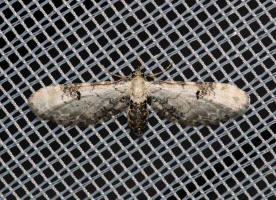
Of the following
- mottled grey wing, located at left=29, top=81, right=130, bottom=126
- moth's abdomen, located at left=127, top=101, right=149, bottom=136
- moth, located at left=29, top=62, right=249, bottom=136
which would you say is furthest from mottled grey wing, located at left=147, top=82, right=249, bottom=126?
mottled grey wing, located at left=29, top=81, right=130, bottom=126

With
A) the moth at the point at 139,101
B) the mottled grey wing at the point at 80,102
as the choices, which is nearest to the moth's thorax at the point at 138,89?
the moth at the point at 139,101

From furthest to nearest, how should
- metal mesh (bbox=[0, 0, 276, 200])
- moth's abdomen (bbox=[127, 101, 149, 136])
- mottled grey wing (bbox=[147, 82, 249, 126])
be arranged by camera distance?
metal mesh (bbox=[0, 0, 276, 200]), moth's abdomen (bbox=[127, 101, 149, 136]), mottled grey wing (bbox=[147, 82, 249, 126])

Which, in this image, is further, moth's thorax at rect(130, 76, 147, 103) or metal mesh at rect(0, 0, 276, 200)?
metal mesh at rect(0, 0, 276, 200)

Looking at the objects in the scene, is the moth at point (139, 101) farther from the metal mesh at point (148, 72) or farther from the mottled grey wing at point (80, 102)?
the metal mesh at point (148, 72)

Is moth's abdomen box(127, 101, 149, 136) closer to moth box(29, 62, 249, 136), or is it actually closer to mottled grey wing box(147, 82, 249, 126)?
moth box(29, 62, 249, 136)

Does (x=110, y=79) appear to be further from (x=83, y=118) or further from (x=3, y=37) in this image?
(x=3, y=37)

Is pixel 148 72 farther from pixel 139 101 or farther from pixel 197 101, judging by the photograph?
pixel 197 101
